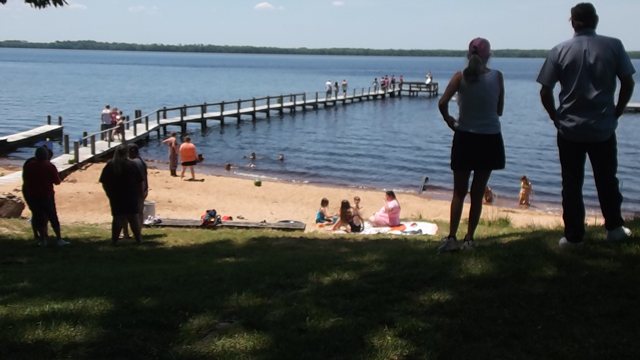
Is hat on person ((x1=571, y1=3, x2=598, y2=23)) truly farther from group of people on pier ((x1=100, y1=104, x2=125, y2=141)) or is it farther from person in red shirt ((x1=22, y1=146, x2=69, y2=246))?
group of people on pier ((x1=100, y1=104, x2=125, y2=141))

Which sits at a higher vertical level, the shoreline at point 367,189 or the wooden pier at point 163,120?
the wooden pier at point 163,120

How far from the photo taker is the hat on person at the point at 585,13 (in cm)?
488

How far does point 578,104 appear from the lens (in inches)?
194

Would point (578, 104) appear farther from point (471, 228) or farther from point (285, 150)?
point (285, 150)

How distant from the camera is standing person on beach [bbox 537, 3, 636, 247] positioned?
15.8ft

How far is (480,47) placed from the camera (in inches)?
203

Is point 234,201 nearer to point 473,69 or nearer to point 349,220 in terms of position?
point 349,220

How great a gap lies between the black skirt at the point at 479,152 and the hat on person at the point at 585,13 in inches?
41.5

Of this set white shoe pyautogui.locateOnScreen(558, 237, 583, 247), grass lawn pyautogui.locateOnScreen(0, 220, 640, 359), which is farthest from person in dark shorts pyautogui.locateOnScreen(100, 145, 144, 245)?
white shoe pyautogui.locateOnScreen(558, 237, 583, 247)

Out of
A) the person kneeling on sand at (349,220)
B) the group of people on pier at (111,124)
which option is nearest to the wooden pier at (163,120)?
the group of people on pier at (111,124)

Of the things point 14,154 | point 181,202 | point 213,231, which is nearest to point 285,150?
point 14,154

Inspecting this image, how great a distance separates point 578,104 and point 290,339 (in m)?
2.76

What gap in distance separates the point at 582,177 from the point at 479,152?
2.59ft

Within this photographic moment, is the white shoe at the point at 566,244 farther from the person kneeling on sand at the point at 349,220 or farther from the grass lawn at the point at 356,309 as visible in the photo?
the person kneeling on sand at the point at 349,220
